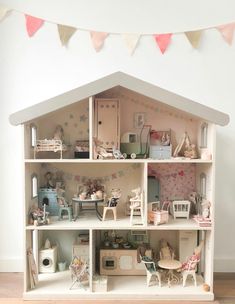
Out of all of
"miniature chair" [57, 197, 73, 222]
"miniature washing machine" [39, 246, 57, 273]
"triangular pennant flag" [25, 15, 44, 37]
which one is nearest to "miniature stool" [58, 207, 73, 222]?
"miniature chair" [57, 197, 73, 222]

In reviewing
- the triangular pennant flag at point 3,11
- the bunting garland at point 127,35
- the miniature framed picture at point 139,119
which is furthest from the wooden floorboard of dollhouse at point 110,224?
the triangular pennant flag at point 3,11

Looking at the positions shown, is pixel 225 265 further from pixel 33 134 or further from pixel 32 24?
pixel 32 24

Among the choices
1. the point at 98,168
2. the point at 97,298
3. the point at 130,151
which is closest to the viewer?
the point at 97,298

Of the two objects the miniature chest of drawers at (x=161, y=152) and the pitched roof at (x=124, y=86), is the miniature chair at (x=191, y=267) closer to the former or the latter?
the miniature chest of drawers at (x=161, y=152)

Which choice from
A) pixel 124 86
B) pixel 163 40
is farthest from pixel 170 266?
pixel 163 40

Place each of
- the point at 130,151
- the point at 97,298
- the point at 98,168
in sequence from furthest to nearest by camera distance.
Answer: the point at 98,168, the point at 130,151, the point at 97,298

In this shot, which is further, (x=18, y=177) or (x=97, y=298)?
(x=18, y=177)

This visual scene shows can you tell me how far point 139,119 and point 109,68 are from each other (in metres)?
0.43

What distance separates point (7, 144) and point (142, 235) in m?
1.18

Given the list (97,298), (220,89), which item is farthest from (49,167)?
(220,89)

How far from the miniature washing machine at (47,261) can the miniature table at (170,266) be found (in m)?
0.74

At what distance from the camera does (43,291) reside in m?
2.01

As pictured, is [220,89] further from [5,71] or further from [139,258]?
[5,71]

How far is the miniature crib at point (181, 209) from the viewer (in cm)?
220
